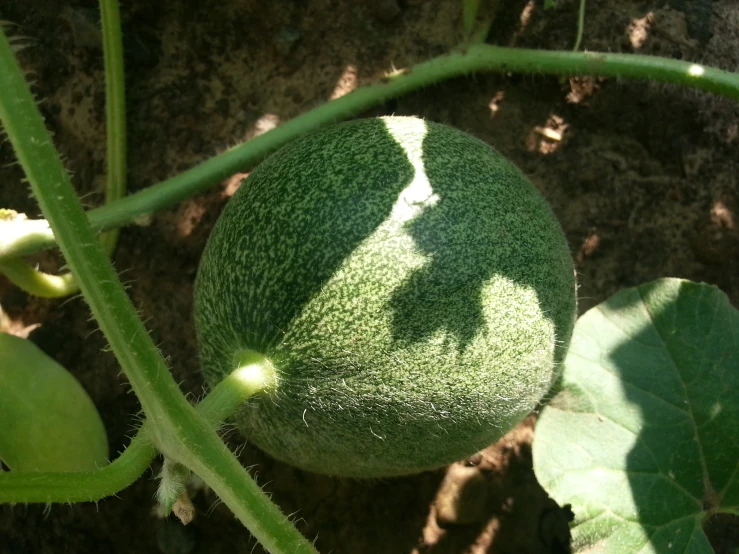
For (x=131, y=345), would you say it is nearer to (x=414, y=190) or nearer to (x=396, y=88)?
(x=414, y=190)

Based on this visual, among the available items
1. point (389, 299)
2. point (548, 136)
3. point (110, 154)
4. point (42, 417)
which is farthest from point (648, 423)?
point (110, 154)

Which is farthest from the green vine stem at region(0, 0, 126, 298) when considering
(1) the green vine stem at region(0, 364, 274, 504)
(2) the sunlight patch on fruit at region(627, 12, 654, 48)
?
(2) the sunlight patch on fruit at region(627, 12, 654, 48)

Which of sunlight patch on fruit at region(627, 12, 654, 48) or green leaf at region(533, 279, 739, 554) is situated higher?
sunlight patch on fruit at region(627, 12, 654, 48)

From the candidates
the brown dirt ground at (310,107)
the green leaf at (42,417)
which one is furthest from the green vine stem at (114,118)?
the green leaf at (42,417)

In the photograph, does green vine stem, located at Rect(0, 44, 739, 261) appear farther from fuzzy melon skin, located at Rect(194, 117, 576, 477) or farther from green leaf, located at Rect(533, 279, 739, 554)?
green leaf, located at Rect(533, 279, 739, 554)

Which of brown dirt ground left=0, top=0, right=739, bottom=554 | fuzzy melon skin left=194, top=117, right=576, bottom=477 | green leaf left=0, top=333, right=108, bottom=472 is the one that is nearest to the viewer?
fuzzy melon skin left=194, top=117, right=576, bottom=477

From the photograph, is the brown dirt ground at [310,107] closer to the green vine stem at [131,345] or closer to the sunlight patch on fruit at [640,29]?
the sunlight patch on fruit at [640,29]
